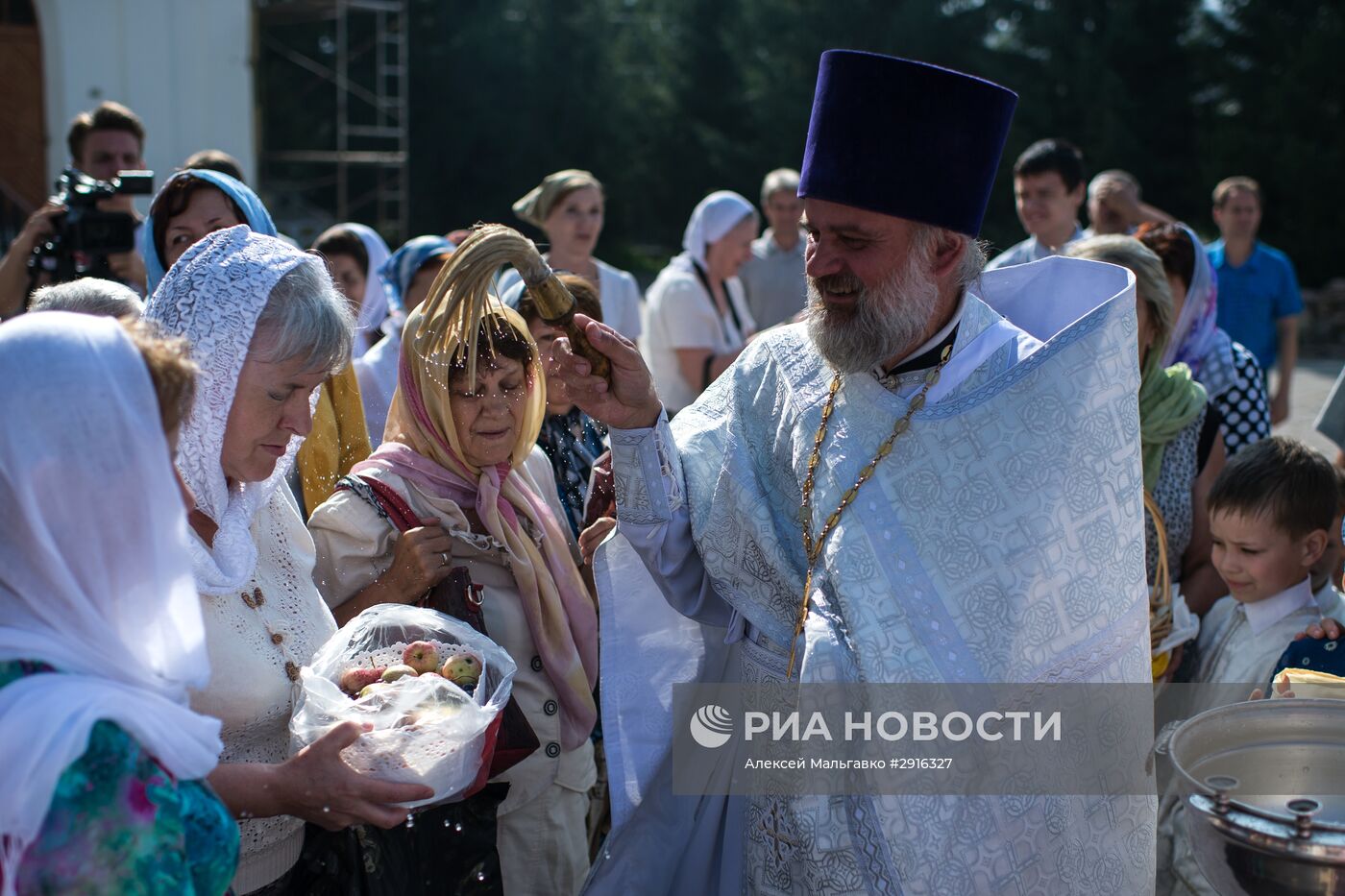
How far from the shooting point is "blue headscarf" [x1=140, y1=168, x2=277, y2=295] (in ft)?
11.6

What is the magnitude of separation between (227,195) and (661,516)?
167cm

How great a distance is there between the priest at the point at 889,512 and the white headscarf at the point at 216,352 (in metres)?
0.66

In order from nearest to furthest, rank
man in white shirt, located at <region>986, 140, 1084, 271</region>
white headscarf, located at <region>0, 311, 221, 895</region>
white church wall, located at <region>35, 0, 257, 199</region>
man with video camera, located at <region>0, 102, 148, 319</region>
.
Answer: white headscarf, located at <region>0, 311, 221, 895</region>
man with video camera, located at <region>0, 102, 148, 319</region>
man in white shirt, located at <region>986, 140, 1084, 271</region>
white church wall, located at <region>35, 0, 257, 199</region>

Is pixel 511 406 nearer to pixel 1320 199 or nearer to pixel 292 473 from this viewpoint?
pixel 292 473

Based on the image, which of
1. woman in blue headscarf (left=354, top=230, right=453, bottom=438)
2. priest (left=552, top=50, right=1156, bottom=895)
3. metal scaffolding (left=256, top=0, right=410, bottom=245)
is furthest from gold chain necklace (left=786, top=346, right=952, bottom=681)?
metal scaffolding (left=256, top=0, right=410, bottom=245)

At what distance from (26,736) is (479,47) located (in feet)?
98.4

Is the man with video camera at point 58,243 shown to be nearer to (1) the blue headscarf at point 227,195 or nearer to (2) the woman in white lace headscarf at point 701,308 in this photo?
(1) the blue headscarf at point 227,195

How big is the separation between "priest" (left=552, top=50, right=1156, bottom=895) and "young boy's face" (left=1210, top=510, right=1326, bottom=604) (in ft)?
3.43

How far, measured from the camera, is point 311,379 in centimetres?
254

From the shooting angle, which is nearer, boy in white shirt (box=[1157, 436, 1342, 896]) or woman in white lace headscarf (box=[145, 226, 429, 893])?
woman in white lace headscarf (box=[145, 226, 429, 893])

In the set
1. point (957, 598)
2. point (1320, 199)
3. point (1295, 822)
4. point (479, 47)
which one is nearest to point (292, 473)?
point (957, 598)

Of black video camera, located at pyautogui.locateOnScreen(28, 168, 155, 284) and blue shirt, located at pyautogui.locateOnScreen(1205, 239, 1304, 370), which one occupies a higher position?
black video camera, located at pyautogui.locateOnScreen(28, 168, 155, 284)

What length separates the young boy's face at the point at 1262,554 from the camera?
11.9 ft

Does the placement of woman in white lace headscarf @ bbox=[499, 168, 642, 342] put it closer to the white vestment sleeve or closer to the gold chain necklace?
the white vestment sleeve
